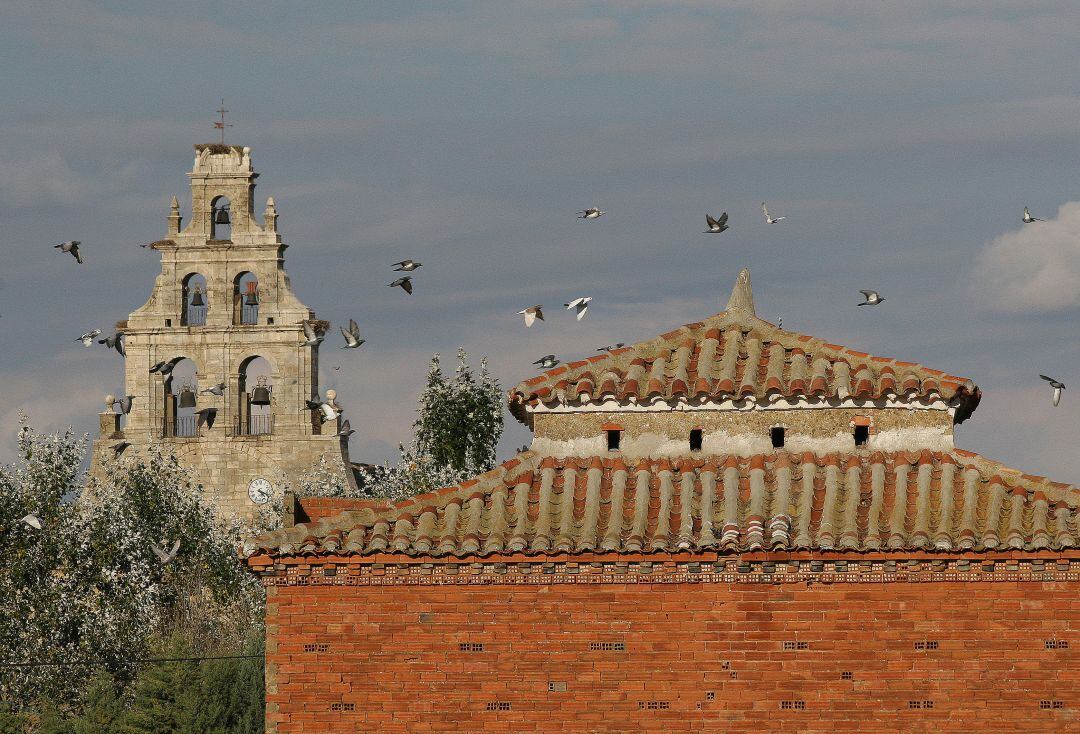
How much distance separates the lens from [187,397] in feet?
253

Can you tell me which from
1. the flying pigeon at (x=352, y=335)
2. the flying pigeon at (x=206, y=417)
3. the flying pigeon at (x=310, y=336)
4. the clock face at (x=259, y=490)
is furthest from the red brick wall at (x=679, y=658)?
the flying pigeon at (x=206, y=417)

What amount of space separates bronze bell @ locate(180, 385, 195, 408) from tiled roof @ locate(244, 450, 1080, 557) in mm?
54521

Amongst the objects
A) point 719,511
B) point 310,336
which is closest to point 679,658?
point 719,511

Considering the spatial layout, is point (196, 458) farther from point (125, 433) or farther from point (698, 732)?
point (698, 732)

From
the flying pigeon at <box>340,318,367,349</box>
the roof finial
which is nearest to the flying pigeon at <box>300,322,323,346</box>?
the flying pigeon at <box>340,318,367,349</box>

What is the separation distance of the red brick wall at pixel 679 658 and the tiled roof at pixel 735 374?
2.55 m

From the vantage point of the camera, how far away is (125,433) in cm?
7631

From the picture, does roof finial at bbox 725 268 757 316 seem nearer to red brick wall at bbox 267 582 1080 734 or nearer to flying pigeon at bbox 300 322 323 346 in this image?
red brick wall at bbox 267 582 1080 734

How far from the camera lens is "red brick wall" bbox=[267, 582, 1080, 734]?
21469 mm

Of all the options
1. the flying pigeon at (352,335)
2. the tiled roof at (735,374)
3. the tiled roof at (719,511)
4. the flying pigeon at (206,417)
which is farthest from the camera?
the flying pigeon at (206,417)

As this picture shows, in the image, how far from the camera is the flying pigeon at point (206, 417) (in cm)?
7675

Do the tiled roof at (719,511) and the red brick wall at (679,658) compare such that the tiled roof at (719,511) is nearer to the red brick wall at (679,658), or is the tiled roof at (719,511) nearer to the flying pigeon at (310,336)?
the red brick wall at (679,658)

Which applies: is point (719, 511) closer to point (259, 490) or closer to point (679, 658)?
point (679, 658)

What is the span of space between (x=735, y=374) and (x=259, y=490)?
53667 mm
